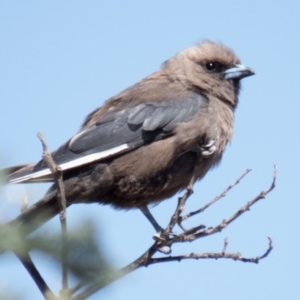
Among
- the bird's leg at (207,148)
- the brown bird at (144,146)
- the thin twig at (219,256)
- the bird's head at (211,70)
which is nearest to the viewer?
the thin twig at (219,256)

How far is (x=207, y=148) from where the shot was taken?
448 centimetres

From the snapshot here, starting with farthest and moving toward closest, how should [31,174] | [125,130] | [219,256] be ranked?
1. [125,130]
2. [31,174]
3. [219,256]

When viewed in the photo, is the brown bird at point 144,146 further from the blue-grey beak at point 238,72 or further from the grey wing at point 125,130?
the blue-grey beak at point 238,72

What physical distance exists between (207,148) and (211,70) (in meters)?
1.16

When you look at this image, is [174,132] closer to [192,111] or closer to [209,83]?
[192,111]

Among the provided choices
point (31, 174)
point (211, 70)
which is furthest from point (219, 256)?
point (211, 70)

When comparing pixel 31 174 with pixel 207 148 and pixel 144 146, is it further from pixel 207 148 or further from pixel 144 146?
pixel 207 148

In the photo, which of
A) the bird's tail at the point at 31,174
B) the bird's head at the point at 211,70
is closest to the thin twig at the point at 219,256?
the bird's tail at the point at 31,174

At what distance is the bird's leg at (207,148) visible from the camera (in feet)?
14.5

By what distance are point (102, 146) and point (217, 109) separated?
3.34 feet

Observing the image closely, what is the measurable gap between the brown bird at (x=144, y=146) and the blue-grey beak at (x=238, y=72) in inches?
16.8

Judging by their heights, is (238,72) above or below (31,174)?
below

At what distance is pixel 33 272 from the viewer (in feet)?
7.15

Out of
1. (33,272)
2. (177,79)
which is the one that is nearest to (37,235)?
(33,272)
